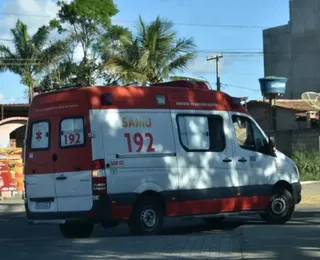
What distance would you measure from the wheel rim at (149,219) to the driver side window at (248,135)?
2.51m

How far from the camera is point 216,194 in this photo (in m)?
12.8

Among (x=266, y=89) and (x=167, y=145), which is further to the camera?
(x=266, y=89)

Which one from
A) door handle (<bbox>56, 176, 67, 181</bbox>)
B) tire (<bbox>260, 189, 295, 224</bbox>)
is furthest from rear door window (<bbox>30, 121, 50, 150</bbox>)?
tire (<bbox>260, 189, 295, 224</bbox>)

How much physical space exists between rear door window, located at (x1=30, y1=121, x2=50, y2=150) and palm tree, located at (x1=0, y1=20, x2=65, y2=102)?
88.8 ft

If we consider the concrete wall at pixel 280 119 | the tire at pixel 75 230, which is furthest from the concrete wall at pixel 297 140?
the tire at pixel 75 230

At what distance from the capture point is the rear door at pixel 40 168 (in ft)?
38.7

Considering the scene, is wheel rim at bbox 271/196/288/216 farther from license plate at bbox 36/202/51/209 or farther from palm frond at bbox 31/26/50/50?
palm frond at bbox 31/26/50/50

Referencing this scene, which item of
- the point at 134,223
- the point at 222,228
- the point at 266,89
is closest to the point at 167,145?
Result: the point at 134,223

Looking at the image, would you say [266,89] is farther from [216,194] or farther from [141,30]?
[216,194]

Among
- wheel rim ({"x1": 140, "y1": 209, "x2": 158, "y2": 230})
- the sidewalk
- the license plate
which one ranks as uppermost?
the license plate

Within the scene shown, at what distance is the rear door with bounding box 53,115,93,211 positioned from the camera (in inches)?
442

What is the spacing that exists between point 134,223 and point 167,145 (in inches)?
59.5

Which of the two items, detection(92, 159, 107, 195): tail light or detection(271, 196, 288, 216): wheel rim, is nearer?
detection(92, 159, 107, 195): tail light

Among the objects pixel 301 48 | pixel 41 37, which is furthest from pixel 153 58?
pixel 301 48
